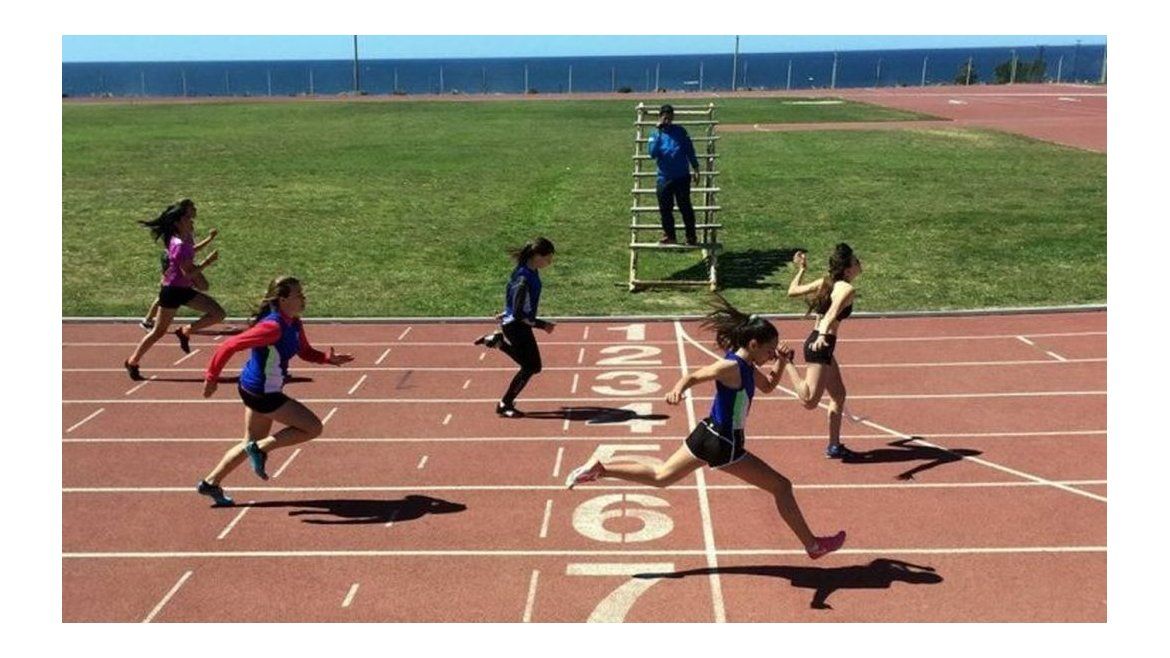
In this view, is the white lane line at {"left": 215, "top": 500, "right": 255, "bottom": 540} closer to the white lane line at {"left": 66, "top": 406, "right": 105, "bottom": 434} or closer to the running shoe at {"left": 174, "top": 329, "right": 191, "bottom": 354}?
the white lane line at {"left": 66, "top": 406, "right": 105, "bottom": 434}

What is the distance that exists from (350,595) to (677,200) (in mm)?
11556

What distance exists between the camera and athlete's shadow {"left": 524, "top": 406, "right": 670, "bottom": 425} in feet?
35.8

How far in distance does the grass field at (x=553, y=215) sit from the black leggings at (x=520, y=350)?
4.59m

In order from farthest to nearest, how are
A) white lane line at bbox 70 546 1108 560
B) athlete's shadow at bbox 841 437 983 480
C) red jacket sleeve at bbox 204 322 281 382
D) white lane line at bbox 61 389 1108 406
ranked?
white lane line at bbox 61 389 1108 406, athlete's shadow at bbox 841 437 983 480, red jacket sleeve at bbox 204 322 281 382, white lane line at bbox 70 546 1108 560

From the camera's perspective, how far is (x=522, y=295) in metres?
10.6

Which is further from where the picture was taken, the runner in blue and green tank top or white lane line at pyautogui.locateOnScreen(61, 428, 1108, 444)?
white lane line at pyautogui.locateOnScreen(61, 428, 1108, 444)

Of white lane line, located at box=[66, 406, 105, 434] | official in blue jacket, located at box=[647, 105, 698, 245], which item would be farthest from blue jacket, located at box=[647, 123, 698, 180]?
white lane line, located at box=[66, 406, 105, 434]

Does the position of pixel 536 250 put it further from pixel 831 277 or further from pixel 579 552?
pixel 579 552

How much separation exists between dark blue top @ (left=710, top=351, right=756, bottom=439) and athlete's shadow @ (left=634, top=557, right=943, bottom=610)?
103 centimetres

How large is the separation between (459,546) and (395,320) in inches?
294

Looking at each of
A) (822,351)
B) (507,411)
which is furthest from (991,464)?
(507,411)

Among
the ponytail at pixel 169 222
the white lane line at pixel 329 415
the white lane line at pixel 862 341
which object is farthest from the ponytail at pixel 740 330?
the ponytail at pixel 169 222

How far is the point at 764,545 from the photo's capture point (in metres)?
7.98

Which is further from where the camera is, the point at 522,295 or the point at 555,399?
the point at 555,399
